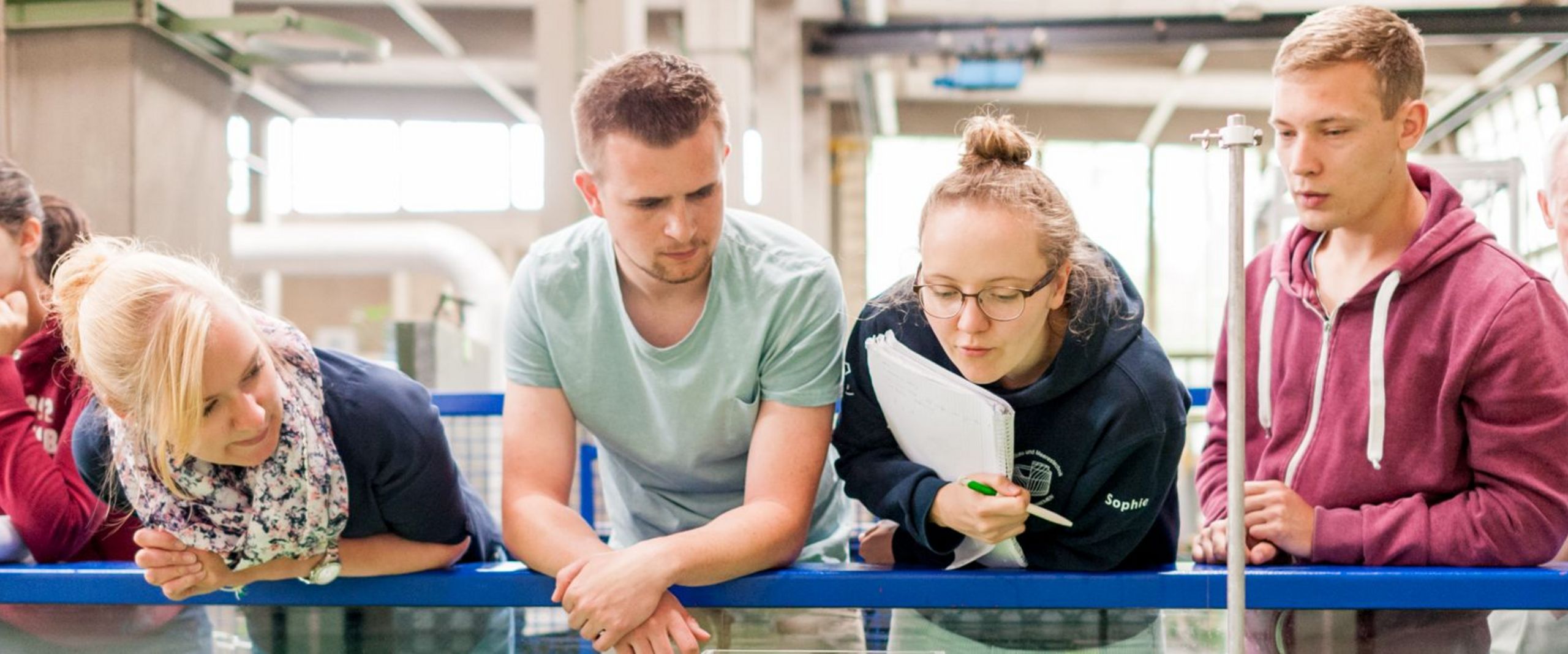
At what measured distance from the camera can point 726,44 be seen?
6879 millimetres

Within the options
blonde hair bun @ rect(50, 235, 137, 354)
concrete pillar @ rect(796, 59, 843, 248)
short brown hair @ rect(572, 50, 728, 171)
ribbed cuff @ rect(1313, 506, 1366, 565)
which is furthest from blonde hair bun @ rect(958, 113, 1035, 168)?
concrete pillar @ rect(796, 59, 843, 248)

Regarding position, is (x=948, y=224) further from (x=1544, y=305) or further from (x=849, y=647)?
(x=1544, y=305)

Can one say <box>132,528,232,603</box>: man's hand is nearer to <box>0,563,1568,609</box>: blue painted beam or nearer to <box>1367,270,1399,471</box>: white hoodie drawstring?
<box>0,563,1568,609</box>: blue painted beam

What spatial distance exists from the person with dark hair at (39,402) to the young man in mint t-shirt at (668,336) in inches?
25.3

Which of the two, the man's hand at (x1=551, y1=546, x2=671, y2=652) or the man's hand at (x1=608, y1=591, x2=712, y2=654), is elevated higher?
the man's hand at (x1=551, y1=546, x2=671, y2=652)

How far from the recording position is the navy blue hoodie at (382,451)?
175cm

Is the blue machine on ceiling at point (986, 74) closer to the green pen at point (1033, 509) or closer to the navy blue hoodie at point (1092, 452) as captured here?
the navy blue hoodie at point (1092, 452)

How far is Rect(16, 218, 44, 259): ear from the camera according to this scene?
7.23 feet

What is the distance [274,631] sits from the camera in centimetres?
172

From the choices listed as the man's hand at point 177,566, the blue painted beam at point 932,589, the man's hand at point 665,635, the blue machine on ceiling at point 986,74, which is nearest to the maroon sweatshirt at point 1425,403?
the blue painted beam at point 932,589

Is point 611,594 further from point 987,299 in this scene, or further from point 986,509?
point 987,299

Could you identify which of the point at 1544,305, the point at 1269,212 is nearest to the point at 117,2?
the point at 1544,305

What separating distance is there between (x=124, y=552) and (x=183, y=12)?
1744mm

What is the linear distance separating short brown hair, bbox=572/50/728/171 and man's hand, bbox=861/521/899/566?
64 centimetres
